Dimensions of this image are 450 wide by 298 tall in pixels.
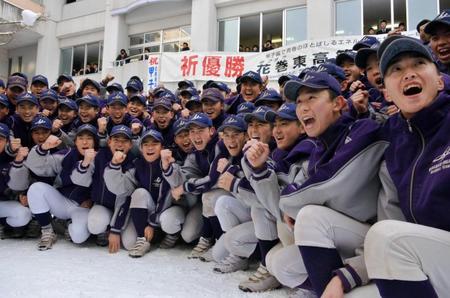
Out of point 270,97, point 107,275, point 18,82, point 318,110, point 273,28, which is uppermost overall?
point 273,28

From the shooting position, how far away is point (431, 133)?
149 cm

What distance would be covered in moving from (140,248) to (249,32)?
10383mm

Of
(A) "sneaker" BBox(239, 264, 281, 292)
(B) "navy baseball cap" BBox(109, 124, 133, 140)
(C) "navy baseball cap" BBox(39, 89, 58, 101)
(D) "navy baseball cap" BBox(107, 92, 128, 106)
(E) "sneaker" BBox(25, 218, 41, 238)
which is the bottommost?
(A) "sneaker" BBox(239, 264, 281, 292)

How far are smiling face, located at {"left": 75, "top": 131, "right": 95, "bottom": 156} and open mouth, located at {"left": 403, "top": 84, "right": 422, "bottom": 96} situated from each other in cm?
315

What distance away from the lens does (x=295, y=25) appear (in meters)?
11.6

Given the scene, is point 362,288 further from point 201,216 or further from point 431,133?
point 201,216

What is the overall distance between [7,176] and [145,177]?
1.51m

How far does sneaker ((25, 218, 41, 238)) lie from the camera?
4.10 meters

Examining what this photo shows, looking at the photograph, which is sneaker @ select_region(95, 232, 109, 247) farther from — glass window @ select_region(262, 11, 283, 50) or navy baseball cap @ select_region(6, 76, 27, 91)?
glass window @ select_region(262, 11, 283, 50)

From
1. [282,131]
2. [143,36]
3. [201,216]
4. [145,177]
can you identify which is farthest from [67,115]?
[143,36]

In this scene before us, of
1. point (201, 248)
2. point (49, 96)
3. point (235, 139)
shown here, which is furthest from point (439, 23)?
point (49, 96)

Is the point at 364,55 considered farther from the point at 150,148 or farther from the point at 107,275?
the point at 107,275

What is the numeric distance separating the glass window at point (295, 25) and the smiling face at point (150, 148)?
354 inches

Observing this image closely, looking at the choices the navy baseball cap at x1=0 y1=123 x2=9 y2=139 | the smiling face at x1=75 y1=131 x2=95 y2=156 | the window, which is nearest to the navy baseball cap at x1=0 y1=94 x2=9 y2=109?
the navy baseball cap at x1=0 y1=123 x2=9 y2=139
